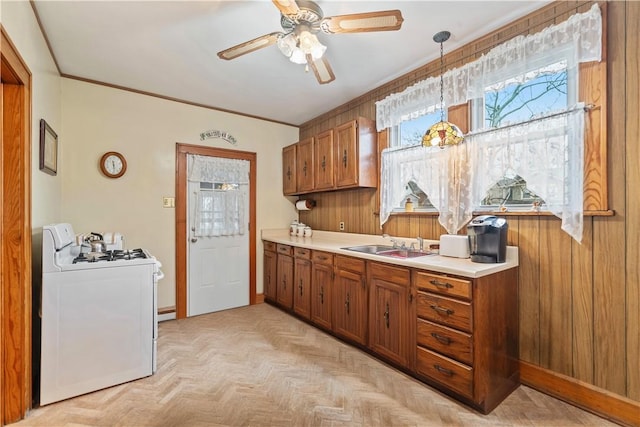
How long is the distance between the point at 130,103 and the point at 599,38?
4.00m

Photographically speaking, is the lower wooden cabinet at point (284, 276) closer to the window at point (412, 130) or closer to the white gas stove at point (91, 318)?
the white gas stove at point (91, 318)

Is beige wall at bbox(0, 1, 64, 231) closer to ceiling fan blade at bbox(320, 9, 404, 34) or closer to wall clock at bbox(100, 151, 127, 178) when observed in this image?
wall clock at bbox(100, 151, 127, 178)

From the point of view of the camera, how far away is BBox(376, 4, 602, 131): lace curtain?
1819 millimetres

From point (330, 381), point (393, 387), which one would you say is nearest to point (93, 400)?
point (330, 381)

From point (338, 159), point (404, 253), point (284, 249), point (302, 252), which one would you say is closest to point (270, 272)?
point (284, 249)

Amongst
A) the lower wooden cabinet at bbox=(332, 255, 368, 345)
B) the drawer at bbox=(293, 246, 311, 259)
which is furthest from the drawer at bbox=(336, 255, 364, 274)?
the drawer at bbox=(293, 246, 311, 259)

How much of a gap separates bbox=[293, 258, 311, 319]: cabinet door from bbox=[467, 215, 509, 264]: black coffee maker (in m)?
1.71

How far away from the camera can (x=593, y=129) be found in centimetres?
182

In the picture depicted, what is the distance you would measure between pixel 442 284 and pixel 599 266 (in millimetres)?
917

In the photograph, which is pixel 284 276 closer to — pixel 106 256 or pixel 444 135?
pixel 106 256

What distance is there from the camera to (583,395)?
6.17 ft

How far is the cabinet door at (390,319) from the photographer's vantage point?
225 centimetres

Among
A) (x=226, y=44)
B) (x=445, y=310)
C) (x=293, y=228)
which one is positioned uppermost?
(x=226, y=44)

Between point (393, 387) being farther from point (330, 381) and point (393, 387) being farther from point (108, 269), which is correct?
point (108, 269)
